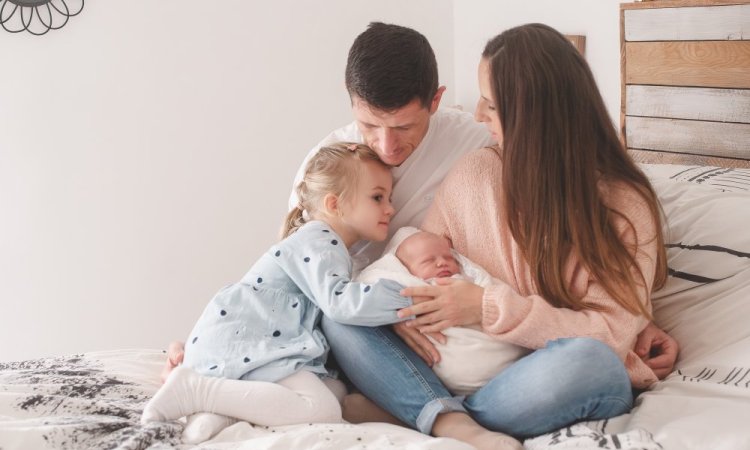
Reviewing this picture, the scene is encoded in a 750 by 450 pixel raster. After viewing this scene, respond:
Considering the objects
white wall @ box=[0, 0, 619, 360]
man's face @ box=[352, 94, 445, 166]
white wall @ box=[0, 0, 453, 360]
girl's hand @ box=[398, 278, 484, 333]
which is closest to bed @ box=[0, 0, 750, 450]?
girl's hand @ box=[398, 278, 484, 333]

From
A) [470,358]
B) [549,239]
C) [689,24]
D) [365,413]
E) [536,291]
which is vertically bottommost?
[365,413]

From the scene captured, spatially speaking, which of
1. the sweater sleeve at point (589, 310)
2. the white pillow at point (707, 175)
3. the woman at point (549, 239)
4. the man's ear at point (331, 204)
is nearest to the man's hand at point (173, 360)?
the woman at point (549, 239)

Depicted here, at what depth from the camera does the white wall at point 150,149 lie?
3141 millimetres

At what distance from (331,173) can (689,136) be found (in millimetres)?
950

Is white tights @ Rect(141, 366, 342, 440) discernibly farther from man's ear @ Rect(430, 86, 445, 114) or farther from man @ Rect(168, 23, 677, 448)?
man's ear @ Rect(430, 86, 445, 114)

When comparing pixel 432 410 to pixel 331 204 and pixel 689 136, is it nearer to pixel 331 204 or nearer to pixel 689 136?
pixel 331 204

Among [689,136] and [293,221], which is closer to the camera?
[293,221]

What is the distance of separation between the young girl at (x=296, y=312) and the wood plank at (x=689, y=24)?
0.83m

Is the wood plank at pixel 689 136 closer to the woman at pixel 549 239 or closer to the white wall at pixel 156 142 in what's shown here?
the woman at pixel 549 239

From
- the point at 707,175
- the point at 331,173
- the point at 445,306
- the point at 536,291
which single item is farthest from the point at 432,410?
the point at 707,175

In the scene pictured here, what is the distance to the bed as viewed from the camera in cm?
144

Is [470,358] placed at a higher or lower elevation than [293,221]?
lower

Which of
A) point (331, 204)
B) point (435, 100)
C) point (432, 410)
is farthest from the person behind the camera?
point (435, 100)

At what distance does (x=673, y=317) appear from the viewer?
1.81 meters
